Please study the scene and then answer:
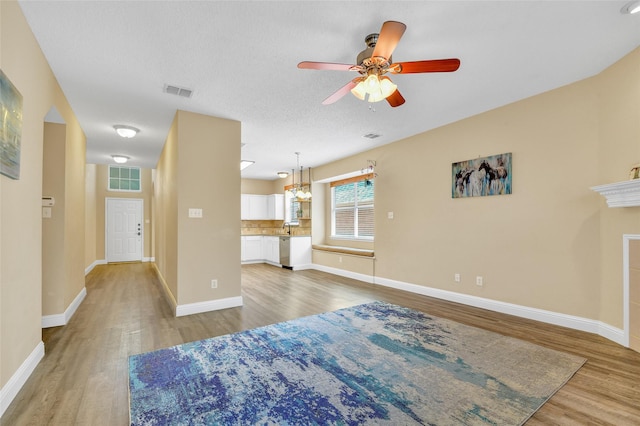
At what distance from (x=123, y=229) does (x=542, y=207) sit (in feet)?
32.1

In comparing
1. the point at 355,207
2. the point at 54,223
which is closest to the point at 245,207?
the point at 355,207

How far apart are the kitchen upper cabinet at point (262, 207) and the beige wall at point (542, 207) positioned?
4923 mm

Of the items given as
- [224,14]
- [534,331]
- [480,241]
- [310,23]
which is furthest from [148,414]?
[480,241]

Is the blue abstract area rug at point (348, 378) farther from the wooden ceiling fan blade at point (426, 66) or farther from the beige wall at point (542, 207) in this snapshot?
the wooden ceiling fan blade at point (426, 66)

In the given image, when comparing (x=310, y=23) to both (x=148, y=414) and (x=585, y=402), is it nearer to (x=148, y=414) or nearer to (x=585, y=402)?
(x=148, y=414)

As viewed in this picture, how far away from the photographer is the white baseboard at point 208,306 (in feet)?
12.3

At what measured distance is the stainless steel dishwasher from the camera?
734 centimetres

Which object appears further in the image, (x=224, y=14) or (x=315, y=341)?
(x=315, y=341)

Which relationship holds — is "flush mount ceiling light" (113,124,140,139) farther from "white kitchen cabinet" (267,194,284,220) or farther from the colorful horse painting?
the colorful horse painting

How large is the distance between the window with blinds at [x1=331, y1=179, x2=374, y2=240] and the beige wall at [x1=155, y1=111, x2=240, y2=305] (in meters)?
2.97

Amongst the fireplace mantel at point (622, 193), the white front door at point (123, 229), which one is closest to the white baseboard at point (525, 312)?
the fireplace mantel at point (622, 193)

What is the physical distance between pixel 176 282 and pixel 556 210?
478 cm

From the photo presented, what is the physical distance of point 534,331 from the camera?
3.14m

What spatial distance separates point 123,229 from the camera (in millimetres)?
8375
